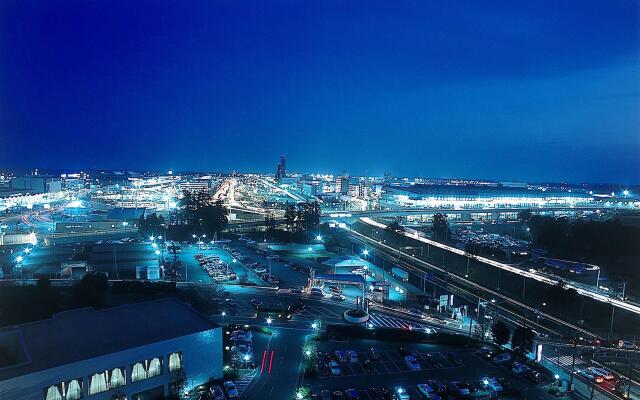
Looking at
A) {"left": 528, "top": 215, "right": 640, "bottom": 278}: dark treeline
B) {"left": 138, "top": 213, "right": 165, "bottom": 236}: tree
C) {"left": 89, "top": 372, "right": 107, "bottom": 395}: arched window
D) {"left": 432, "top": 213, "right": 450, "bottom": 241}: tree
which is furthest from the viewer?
{"left": 432, "top": 213, "right": 450, "bottom": 241}: tree

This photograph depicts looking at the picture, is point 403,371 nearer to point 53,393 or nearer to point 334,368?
point 334,368

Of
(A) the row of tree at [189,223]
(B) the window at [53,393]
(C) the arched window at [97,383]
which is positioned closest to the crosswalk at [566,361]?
(C) the arched window at [97,383]

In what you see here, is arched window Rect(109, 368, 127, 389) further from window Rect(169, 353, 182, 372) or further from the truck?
the truck

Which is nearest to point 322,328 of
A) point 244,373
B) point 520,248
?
point 244,373

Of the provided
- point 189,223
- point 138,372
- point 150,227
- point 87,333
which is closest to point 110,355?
point 138,372

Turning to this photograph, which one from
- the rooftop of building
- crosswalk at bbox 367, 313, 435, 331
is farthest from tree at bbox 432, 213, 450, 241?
the rooftop of building
